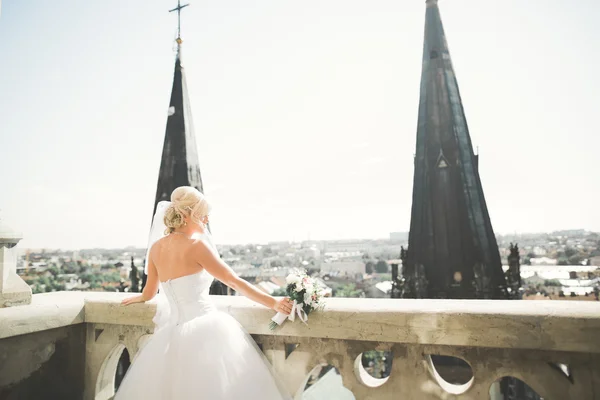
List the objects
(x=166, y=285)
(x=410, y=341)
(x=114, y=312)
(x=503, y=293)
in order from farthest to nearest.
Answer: (x=503, y=293)
(x=114, y=312)
(x=166, y=285)
(x=410, y=341)

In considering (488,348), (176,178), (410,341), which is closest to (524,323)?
(488,348)

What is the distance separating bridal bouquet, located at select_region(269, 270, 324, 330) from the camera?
2.45 metres

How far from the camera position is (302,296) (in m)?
2.47

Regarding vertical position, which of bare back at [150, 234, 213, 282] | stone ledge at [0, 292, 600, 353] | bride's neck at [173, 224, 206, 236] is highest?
bride's neck at [173, 224, 206, 236]

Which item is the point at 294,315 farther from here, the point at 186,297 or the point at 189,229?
the point at 189,229

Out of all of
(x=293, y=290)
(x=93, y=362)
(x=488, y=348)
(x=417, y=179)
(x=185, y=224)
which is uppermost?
(x=417, y=179)

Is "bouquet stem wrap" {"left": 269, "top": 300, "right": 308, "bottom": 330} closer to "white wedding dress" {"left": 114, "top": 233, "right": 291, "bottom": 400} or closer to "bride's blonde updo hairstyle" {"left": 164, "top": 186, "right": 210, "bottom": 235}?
"white wedding dress" {"left": 114, "top": 233, "right": 291, "bottom": 400}

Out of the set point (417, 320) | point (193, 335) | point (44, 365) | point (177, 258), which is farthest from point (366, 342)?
point (44, 365)

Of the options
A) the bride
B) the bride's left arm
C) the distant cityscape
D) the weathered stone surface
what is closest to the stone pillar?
the weathered stone surface

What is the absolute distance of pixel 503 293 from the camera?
16.8 m

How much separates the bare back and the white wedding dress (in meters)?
0.04

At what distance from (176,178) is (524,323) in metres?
18.3

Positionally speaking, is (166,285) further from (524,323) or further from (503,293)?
(503,293)

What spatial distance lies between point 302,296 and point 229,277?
51 cm
